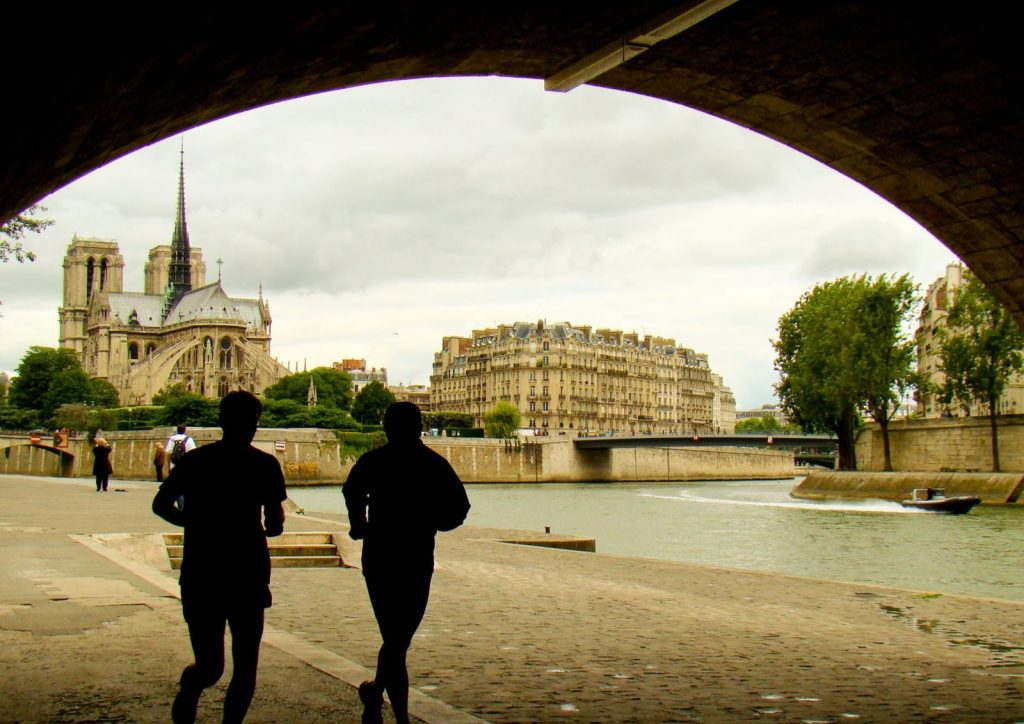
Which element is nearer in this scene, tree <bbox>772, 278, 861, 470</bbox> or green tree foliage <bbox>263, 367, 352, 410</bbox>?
tree <bbox>772, 278, 861, 470</bbox>

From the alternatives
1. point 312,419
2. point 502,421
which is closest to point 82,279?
point 502,421

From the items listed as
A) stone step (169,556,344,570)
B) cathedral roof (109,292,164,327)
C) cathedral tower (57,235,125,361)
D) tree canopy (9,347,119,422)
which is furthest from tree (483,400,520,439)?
stone step (169,556,344,570)

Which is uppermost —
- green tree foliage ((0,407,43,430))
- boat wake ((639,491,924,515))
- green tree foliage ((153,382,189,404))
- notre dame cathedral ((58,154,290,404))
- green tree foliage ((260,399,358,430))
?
notre dame cathedral ((58,154,290,404))

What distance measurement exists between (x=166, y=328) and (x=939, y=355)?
131664mm

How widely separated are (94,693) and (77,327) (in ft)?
647

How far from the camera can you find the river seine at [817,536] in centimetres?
2686

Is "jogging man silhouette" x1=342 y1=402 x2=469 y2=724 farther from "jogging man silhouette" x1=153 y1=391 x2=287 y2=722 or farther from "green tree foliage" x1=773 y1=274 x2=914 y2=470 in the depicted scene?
"green tree foliage" x1=773 y1=274 x2=914 y2=470

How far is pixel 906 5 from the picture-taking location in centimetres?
720

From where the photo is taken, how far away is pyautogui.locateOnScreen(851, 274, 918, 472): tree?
62.9 metres

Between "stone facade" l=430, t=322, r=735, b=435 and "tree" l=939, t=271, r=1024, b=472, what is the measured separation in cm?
9045

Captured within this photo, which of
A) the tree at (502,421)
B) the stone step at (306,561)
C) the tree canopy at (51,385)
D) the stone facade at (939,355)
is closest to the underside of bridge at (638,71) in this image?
the stone step at (306,561)

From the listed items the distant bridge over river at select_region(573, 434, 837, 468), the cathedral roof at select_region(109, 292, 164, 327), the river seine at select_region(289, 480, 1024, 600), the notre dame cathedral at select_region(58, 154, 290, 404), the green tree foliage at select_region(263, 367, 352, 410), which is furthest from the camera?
the cathedral roof at select_region(109, 292, 164, 327)

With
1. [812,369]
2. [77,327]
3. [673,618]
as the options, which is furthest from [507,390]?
[673,618]

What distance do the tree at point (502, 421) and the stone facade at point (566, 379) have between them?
5871mm
